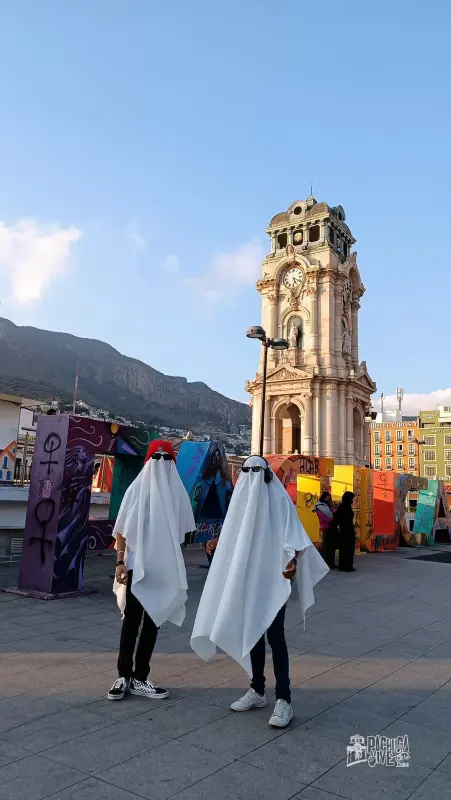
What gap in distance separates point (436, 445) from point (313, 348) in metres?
47.1

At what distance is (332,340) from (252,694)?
39.7m

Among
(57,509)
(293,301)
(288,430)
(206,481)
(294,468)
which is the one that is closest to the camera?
(57,509)

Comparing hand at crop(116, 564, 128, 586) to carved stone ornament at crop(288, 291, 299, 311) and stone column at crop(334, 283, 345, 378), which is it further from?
carved stone ornament at crop(288, 291, 299, 311)

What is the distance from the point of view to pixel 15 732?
11.9ft

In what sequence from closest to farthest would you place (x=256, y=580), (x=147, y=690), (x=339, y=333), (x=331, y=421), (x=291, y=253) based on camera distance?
(x=256, y=580)
(x=147, y=690)
(x=331, y=421)
(x=339, y=333)
(x=291, y=253)

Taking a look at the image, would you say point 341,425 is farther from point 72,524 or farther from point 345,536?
point 72,524

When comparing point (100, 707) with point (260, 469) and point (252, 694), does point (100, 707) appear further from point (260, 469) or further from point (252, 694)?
point (260, 469)

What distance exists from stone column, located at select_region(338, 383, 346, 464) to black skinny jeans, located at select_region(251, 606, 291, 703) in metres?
37.3

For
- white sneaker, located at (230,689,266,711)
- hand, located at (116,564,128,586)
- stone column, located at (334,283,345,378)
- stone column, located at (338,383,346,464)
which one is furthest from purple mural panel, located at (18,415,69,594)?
stone column, located at (334,283,345,378)

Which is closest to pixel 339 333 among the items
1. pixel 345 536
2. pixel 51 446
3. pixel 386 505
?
pixel 386 505

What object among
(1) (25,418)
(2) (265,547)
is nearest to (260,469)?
(2) (265,547)

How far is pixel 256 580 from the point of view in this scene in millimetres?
4254

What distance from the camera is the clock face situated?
44.4 m

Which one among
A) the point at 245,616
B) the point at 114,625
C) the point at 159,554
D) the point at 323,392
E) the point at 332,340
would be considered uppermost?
the point at 332,340
